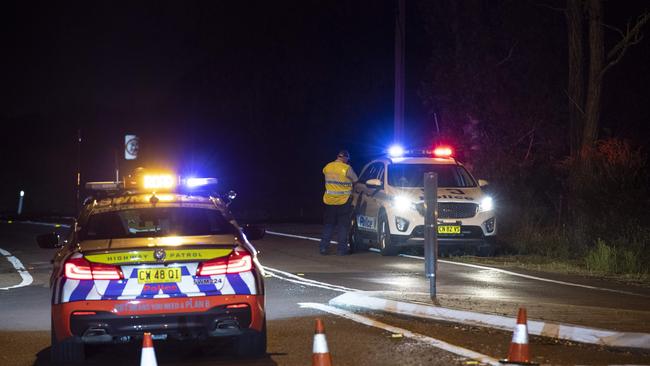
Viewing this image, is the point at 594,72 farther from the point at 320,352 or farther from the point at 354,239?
the point at 320,352

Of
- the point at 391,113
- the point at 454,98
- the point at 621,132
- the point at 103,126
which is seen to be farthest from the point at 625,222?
the point at 103,126

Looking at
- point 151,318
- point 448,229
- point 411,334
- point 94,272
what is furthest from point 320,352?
point 448,229

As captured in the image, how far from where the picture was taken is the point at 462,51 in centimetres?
2636

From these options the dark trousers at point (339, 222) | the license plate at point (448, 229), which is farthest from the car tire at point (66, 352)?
the license plate at point (448, 229)

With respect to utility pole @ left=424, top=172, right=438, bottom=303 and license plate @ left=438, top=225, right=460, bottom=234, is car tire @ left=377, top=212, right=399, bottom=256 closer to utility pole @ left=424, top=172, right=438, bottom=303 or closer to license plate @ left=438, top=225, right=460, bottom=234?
license plate @ left=438, top=225, right=460, bottom=234

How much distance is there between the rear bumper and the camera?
8039 mm

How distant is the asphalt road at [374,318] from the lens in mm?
8797

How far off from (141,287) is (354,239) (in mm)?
11855

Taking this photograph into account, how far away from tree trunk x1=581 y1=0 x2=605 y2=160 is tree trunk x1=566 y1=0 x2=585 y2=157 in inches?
12.0

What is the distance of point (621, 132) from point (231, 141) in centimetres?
2585

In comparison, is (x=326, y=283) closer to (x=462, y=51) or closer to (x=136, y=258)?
(x=136, y=258)

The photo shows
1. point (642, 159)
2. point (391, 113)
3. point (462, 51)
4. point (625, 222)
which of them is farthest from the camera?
point (391, 113)

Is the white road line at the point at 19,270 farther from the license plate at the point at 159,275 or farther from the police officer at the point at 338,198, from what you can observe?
the license plate at the point at 159,275

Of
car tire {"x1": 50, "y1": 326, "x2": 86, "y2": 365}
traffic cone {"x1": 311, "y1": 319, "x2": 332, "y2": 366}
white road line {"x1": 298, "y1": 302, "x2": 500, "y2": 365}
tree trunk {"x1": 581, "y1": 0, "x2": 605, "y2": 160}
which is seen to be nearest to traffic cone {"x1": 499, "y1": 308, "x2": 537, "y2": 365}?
white road line {"x1": 298, "y1": 302, "x2": 500, "y2": 365}
